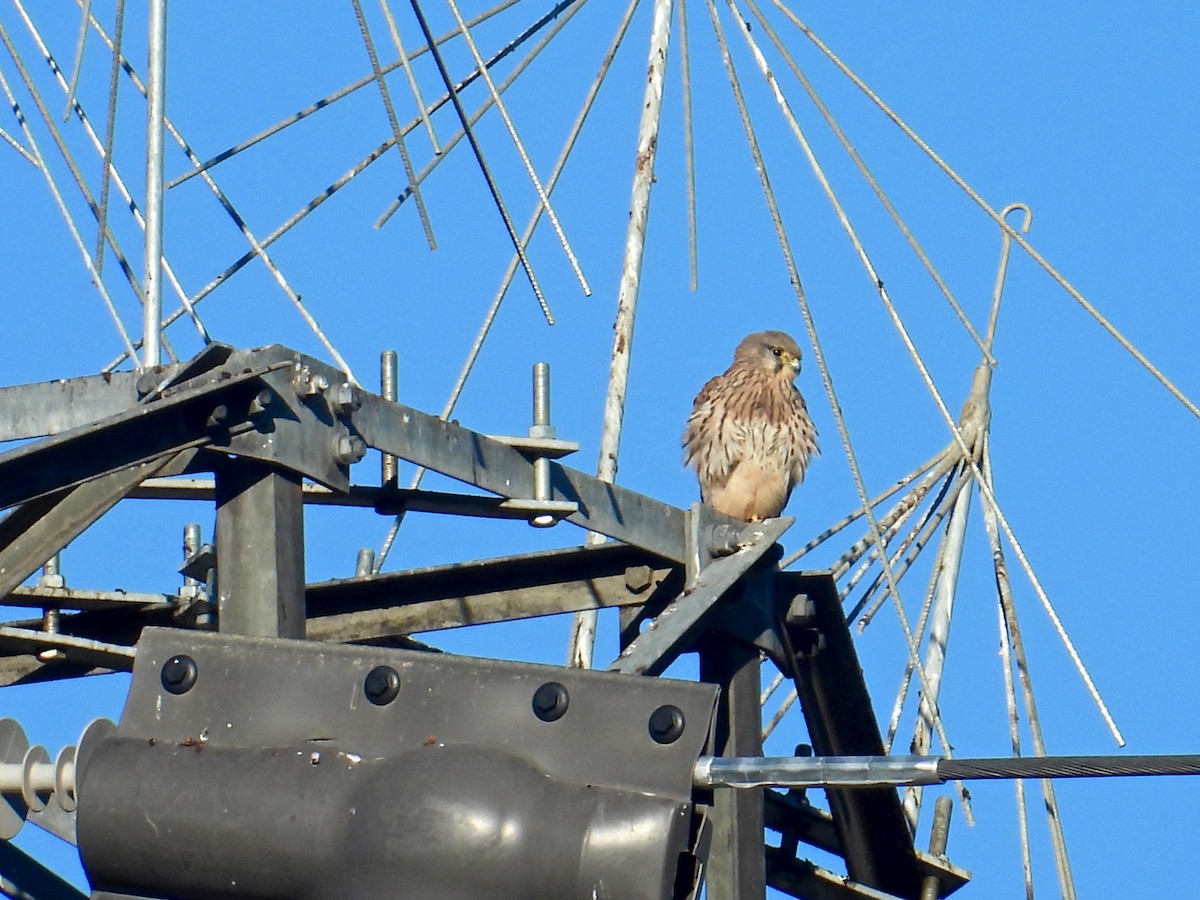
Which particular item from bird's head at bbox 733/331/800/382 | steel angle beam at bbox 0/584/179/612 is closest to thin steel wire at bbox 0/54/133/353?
steel angle beam at bbox 0/584/179/612

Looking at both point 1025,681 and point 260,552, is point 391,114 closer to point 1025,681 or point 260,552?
point 260,552

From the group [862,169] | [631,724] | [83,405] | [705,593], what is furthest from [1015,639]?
[631,724]

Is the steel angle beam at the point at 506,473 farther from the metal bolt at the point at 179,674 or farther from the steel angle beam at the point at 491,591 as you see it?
Result: the metal bolt at the point at 179,674

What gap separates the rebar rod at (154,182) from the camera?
4949 mm

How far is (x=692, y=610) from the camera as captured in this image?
5574mm

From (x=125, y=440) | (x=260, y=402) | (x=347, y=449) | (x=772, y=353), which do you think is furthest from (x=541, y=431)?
(x=772, y=353)

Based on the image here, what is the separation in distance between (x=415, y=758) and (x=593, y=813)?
0.32 metres

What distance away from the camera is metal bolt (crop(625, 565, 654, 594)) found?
670 centimetres

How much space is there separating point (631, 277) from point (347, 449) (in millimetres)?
3402

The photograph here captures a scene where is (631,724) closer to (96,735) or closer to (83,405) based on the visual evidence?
(96,735)

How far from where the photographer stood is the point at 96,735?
4.21 m

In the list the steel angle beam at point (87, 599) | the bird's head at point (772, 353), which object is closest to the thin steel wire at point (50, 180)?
the steel angle beam at point (87, 599)

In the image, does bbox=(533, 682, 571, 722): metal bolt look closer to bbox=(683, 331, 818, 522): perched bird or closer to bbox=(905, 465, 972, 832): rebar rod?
bbox=(905, 465, 972, 832): rebar rod

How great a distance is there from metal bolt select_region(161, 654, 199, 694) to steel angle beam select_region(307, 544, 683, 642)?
9.91 feet
